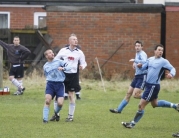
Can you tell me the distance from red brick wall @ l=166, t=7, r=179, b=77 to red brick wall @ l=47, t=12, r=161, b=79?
1.64 ft

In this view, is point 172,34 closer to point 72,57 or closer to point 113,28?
point 113,28

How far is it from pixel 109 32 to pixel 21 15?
6.69 meters

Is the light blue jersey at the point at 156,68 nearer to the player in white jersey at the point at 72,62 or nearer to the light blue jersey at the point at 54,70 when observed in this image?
the light blue jersey at the point at 54,70

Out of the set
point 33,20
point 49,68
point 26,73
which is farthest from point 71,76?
point 33,20

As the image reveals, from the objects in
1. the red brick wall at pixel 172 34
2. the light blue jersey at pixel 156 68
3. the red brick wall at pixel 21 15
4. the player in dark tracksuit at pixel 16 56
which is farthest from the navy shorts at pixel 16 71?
the red brick wall at pixel 21 15

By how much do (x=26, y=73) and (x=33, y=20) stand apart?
7525 millimetres

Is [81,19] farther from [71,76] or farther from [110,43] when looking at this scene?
[71,76]

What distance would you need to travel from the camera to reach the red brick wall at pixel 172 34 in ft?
108

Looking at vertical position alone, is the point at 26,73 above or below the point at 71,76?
below

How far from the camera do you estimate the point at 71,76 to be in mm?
18031

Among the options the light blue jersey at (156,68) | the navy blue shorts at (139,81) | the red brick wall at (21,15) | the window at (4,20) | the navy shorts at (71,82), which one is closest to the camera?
the light blue jersey at (156,68)

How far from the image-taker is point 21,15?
37719 mm

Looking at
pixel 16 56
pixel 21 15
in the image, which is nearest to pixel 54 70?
pixel 16 56

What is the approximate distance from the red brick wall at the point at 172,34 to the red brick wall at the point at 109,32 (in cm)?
50
